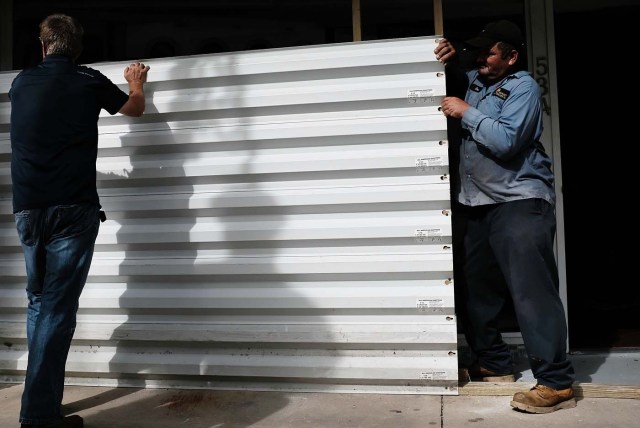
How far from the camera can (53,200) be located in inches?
155

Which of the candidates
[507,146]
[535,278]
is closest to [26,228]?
[507,146]

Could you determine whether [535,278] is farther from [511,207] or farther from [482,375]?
[482,375]

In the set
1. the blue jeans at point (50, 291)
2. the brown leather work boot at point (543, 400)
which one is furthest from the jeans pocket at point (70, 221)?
the brown leather work boot at point (543, 400)

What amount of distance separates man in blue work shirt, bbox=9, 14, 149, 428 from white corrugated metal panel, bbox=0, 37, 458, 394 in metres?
0.66

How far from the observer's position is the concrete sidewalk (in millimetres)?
4008

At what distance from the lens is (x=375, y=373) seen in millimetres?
4438

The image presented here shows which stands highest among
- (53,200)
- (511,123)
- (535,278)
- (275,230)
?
(511,123)

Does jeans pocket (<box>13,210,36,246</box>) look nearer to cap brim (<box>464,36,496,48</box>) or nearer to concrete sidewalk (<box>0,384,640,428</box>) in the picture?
concrete sidewalk (<box>0,384,640,428</box>)

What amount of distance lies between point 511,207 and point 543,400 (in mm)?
999

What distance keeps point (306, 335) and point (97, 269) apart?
129cm

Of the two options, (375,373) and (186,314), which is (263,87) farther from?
(375,373)

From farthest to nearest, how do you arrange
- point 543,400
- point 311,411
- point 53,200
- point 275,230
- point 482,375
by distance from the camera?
1. point 482,375
2. point 275,230
3. point 311,411
4. point 543,400
5. point 53,200

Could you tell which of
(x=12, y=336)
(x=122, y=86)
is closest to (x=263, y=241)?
(x=122, y=86)

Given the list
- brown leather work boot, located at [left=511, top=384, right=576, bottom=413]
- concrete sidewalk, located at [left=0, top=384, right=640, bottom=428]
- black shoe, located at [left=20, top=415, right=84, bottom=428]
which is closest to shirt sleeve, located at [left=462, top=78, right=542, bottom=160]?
brown leather work boot, located at [left=511, top=384, right=576, bottom=413]
